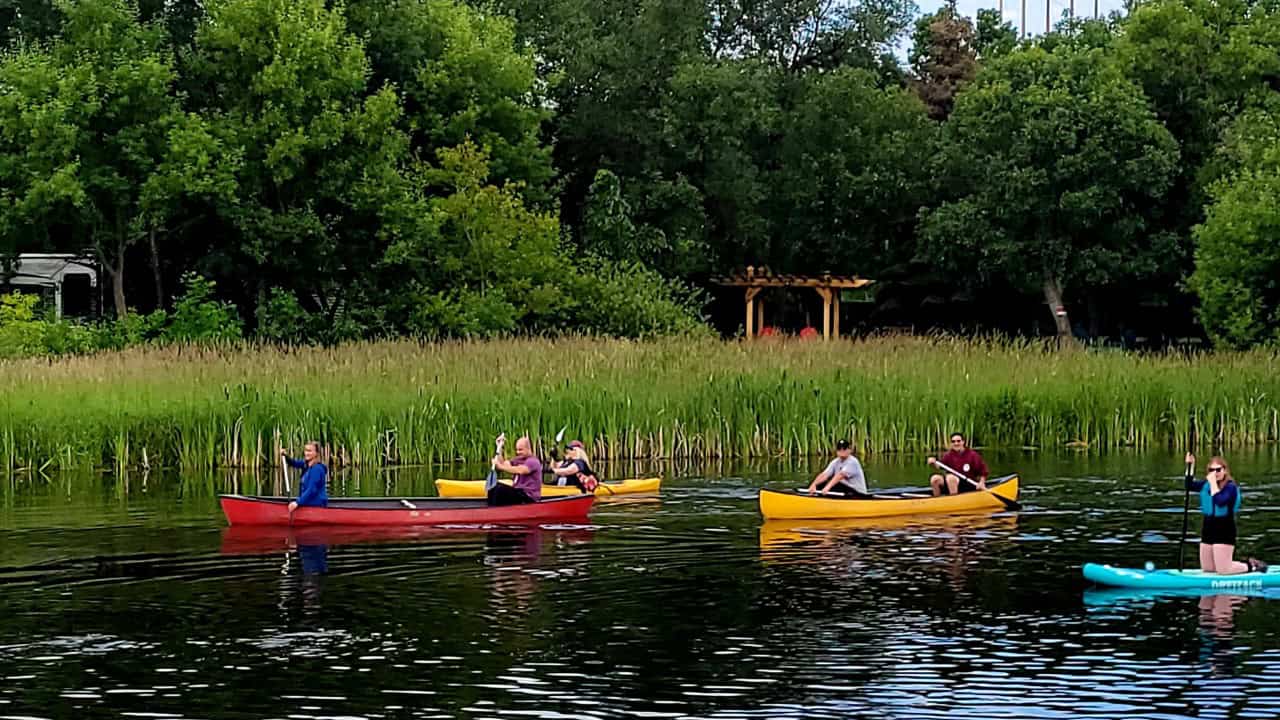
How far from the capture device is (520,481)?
27547 millimetres

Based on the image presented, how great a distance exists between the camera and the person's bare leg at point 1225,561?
69.2 feet

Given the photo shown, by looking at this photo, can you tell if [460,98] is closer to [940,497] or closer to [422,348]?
[422,348]

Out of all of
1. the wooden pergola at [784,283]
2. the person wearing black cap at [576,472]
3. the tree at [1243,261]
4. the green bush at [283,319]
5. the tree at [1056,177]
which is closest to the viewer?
the person wearing black cap at [576,472]

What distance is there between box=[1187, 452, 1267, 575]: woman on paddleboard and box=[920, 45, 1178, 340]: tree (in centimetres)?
3904

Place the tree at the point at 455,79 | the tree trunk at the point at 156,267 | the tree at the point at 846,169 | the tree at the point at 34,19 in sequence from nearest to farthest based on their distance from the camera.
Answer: the tree trunk at the point at 156,267, the tree at the point at 455,79, the tree at the point at 34,19, the tree at the point at 846,169

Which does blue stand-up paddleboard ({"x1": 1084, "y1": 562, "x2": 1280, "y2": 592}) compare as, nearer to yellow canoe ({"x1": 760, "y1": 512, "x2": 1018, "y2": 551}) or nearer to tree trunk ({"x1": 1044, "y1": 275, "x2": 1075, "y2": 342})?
yellow canoe ({"x1": 760, "y1": 512, "x2": 1018, "y2": 551})

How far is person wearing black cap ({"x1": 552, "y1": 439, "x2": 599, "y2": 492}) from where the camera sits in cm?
2867

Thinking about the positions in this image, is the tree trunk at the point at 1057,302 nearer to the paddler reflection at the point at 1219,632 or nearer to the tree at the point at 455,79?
the tree at the point at 455,79

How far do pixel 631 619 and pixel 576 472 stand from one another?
973 cm

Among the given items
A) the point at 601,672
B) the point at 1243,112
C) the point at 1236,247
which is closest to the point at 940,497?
the point at 601,672

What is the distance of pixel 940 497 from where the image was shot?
90.8 feet

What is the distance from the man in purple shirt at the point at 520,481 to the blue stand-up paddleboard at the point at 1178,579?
8.85 m

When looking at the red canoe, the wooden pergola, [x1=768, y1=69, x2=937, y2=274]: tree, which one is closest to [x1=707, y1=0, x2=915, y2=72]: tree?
[x1=768, y1=69, x2=937, y2=274]: tree

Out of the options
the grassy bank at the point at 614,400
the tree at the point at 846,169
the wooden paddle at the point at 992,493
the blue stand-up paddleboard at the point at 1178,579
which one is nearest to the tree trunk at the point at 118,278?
the grassy bank at the point at 614,400
